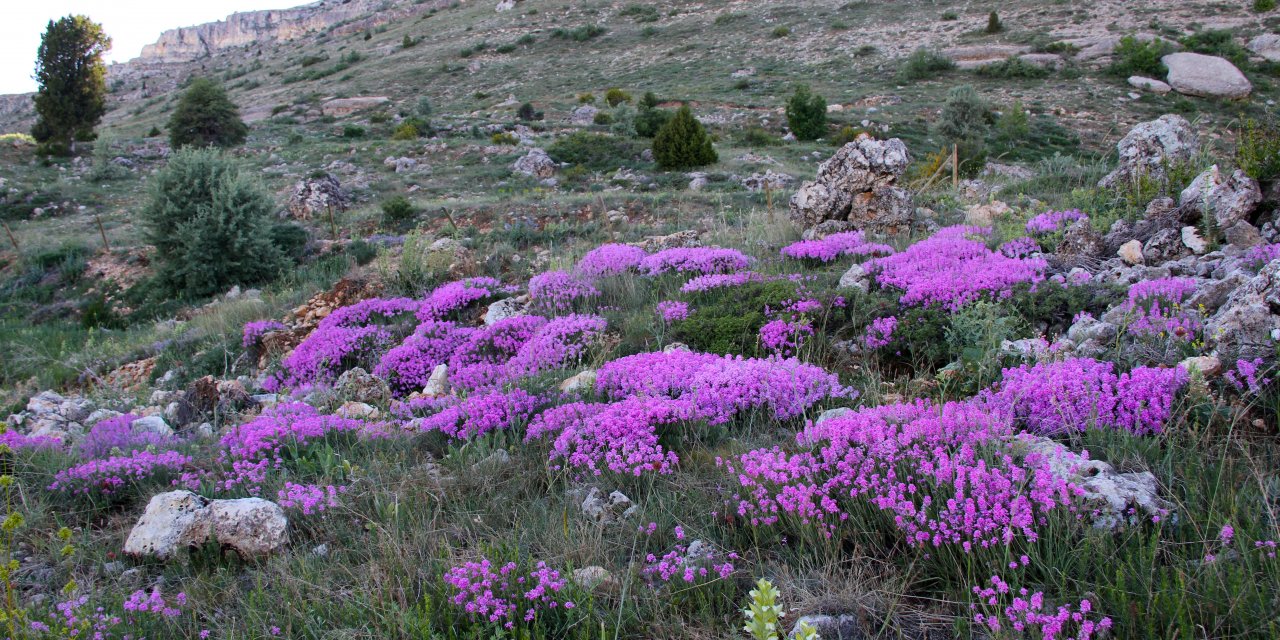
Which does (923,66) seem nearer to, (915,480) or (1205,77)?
(1205,77)

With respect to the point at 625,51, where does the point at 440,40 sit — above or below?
above

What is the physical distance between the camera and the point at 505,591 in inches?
95.1

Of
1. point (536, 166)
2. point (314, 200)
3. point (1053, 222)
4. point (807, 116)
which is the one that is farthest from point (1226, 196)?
point (807, 116)

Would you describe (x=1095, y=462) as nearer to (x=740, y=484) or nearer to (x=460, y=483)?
(x=740, y=484)

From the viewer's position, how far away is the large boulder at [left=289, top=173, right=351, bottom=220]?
1652cm

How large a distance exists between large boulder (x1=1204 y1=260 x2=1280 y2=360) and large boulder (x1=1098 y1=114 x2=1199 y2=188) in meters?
4.18

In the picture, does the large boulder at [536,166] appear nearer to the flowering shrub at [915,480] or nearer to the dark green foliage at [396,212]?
the dark green foliage at [396,212]

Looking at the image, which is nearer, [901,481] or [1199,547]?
[1199,547]

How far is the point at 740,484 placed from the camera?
2.95m

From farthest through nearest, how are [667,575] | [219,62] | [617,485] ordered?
1. [219,62]
2. [617,485]
3. [667,575]

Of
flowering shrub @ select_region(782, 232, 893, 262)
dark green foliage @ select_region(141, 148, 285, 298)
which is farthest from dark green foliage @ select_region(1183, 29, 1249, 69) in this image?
dark green foliage @ select_region(141, 148, 285, 298)

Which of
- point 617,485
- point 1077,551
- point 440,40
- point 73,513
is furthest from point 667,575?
point 440,40

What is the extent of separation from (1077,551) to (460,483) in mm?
2504

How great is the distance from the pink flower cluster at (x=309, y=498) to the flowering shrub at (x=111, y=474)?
3.31 ft
